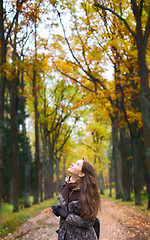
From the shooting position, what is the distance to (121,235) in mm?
7059

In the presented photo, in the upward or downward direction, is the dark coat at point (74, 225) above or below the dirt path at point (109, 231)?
above

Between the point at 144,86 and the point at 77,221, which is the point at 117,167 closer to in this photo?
the point at 144,86

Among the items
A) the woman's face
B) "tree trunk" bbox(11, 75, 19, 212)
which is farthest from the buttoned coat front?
"tree trunk" bbox(11, 75, 19, 212)

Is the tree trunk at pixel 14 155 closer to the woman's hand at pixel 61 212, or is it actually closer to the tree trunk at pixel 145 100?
the tree trunk at pixel 145 100

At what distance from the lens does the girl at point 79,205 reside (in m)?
3.08

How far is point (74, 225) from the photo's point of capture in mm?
3105

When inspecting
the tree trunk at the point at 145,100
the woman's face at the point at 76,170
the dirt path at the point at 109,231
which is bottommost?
the dirt path at the point at 109,231

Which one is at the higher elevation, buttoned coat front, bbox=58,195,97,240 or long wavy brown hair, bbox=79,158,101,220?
long wavy brown hair, bbox=79,158,101,220

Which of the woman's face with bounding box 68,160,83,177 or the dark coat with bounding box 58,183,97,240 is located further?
the woman's face with bounding box 68,160,83,177

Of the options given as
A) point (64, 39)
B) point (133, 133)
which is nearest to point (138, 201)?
point (133, 133)

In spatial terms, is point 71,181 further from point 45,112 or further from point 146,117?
point 45,112

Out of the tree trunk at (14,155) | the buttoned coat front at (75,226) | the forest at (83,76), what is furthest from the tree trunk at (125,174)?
the buttoned coat front at (75,226)

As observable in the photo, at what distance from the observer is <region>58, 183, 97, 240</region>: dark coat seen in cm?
307

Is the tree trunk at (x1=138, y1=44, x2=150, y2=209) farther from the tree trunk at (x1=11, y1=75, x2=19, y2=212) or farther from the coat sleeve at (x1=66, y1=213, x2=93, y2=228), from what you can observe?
the coat sleeve at (x1=66, y1=213, x2=93, y2=228)
